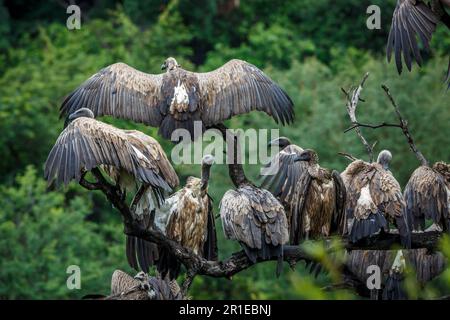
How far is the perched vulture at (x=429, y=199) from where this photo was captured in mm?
11859

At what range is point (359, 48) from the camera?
3519cm

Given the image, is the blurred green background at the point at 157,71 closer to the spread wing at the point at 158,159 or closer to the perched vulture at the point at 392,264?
the perched vulture at the point at 392,264

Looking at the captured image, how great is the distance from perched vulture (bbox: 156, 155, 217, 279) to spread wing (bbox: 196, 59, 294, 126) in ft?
7.10

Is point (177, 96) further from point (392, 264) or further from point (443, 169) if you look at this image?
point (443, 169)

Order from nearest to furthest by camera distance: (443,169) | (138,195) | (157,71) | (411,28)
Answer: (138,195) → (411,28) → (443,169) → (157,71)

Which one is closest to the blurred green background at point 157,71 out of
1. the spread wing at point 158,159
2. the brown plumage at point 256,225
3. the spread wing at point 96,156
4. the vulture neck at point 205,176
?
the vulture neck at point 205,176

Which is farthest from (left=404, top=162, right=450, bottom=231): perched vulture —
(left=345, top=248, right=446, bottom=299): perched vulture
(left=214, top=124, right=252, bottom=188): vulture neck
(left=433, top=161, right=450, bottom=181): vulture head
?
(left=214, top=124, right=252, bottom=188): vulture neck

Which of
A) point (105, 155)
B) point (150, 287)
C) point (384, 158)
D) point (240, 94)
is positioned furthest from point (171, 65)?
point (105, 155)

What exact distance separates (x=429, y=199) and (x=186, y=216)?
6.94ft

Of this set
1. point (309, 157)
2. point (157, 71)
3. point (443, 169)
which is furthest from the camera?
point (157, 71)

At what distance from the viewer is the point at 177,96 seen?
13648 mm

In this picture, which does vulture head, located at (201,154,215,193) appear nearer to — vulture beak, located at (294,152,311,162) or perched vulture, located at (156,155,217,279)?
perched vulture, located at (156,155,217,279)
